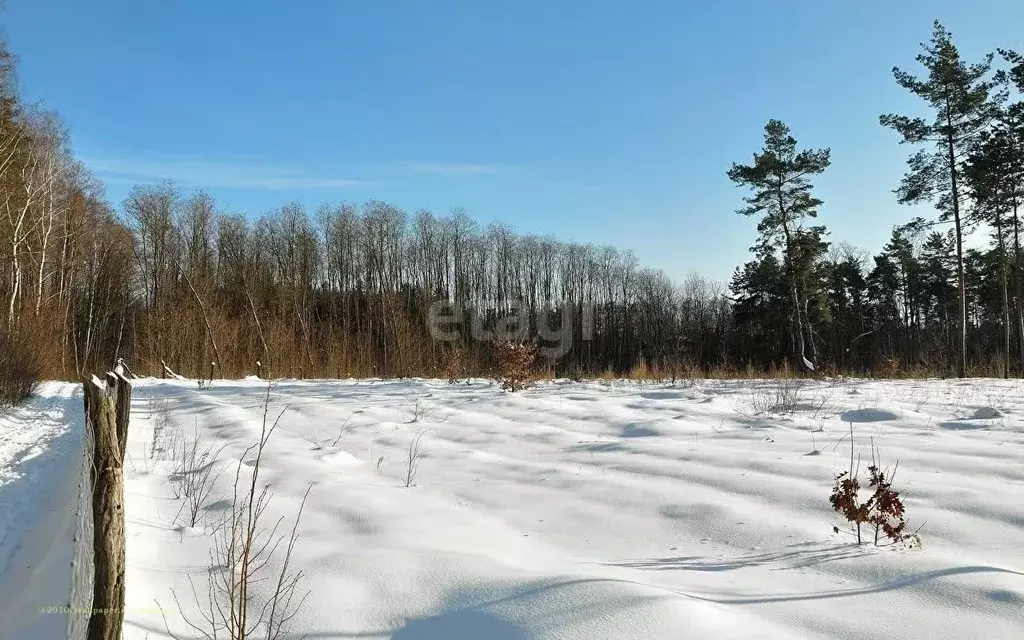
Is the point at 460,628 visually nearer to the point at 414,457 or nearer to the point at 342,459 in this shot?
the point at 414,457

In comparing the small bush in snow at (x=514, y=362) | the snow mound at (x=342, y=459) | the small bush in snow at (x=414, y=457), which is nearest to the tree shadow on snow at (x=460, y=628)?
the small bush in snow at (x=414, y=457)

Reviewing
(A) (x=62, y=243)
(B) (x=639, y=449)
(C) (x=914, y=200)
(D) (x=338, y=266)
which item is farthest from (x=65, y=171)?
(C) (x=914, y=200)

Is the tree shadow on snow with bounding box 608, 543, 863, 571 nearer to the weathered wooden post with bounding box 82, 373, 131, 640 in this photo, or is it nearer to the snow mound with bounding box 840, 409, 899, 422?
the weathered wooden post with bounding box 82, 373, 131, 640

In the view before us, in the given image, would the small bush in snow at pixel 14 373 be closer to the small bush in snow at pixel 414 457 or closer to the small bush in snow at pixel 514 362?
the small bush in snow at pixel 414 457

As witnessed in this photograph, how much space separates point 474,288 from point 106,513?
1554 inches

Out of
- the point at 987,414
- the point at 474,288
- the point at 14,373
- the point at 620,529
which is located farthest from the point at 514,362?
the point at 474,288

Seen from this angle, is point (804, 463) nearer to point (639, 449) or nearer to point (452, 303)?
point (639, 449)

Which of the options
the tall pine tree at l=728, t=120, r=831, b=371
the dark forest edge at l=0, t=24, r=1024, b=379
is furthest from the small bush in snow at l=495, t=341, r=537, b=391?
the tall pine tree at l=728, t=120, r=831, b=371

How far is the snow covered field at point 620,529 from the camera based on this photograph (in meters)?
2.06

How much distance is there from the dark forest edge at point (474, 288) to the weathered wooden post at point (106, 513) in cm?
958

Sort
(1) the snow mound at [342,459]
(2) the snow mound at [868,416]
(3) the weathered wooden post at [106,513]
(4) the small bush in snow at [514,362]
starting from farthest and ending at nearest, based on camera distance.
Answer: (4) the small bush in snow at [514,362] → (2) the snow mound at [868,416] → (1) the snow mound at [342,459] → (3) the weathered wooden post at [106,513]

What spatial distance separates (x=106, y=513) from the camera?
1954 millimetres

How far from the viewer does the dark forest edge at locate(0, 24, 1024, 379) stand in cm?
1620

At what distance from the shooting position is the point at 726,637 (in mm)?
1851
